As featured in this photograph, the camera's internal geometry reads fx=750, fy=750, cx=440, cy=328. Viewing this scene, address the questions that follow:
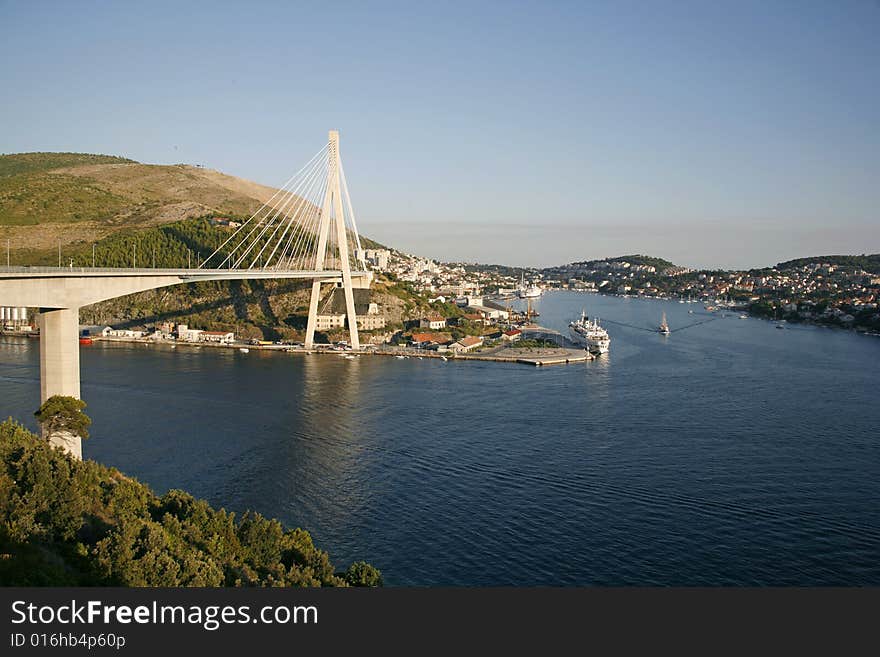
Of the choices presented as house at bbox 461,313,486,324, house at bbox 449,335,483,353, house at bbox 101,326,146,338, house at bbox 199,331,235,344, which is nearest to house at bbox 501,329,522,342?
house at bbox 449,335,483,353

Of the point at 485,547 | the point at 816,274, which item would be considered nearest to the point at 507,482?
the point at 485,547

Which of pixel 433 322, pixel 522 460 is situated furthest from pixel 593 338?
pixel 522 460

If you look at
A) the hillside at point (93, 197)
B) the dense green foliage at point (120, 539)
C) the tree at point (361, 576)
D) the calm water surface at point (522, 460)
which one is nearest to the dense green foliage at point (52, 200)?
the hillside at point (93, 197)

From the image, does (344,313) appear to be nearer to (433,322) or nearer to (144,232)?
(433,322)

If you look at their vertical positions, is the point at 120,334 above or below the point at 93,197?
below

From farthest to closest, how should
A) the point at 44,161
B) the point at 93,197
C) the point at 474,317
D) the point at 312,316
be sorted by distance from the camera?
the point at 44,161 < the point at 93,197 < the point at 474,317 < the point at 312,316
